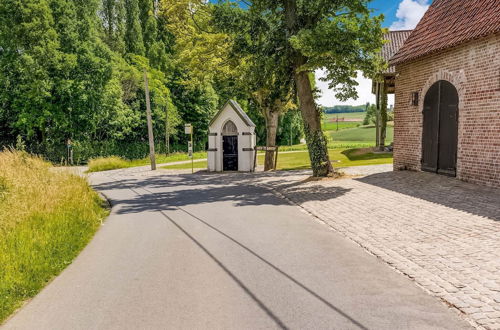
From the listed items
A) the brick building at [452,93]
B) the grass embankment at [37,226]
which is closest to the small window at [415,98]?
the brick building at [452,93]

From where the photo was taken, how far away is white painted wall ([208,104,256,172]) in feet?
75.6

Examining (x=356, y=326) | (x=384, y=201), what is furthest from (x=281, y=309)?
(x=384, y=201)

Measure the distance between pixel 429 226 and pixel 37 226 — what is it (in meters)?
7.74

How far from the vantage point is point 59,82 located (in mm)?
35000

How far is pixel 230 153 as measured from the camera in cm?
2372

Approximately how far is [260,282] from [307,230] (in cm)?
319

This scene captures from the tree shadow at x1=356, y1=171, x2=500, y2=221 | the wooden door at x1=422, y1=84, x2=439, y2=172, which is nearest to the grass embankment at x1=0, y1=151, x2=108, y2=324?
the tree shadow at x1=356, y1=171, x2=500, y2=221

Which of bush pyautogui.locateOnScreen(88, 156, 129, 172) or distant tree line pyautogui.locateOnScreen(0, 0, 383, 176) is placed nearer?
distant tree line pyautogui.locateOnScreen(0, 0, 383, 176)

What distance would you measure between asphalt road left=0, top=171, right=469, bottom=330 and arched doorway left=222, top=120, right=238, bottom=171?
14409 mm

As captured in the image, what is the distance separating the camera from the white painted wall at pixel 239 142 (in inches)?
907

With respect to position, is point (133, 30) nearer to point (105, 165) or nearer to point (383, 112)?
point (105, 165)

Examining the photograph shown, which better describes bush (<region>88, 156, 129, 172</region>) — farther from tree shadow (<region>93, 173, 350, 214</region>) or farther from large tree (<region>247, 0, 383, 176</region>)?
large tree (<region>247, 0, 383, 176</region>)

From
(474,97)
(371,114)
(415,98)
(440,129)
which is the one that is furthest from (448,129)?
(371,114)

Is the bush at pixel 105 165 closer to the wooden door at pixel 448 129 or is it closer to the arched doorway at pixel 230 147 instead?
the arched doorway at pixel 230 147
